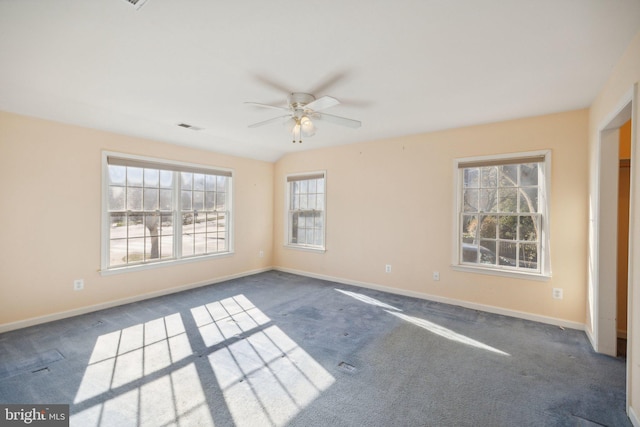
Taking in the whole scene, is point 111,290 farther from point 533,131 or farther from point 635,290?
point 533,131

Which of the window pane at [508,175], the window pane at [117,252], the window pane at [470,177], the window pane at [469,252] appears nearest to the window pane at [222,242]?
the window pane at [117,252]

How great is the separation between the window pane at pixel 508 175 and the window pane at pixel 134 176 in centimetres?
513

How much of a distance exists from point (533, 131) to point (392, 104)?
1.88 m

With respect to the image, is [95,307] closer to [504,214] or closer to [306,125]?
[306,125]

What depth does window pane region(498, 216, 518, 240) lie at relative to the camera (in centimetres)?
371

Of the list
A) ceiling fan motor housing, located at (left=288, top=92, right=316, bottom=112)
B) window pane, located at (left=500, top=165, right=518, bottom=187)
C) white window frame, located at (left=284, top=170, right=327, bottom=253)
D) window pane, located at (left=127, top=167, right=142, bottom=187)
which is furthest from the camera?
white window frame, located at (left=284, top=170, right=327, bottom=253)

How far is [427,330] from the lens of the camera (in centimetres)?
321

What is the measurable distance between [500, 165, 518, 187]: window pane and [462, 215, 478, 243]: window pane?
0.58 meters

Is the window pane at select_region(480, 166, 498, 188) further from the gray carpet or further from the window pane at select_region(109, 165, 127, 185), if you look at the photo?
the window pane at select_region(109, 165, 127, 185)

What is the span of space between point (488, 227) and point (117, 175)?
5217 millimetres

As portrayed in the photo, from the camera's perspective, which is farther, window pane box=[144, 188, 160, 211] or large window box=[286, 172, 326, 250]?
large window box=[286, 172, 326, 250]

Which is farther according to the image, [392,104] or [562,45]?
[392,104]

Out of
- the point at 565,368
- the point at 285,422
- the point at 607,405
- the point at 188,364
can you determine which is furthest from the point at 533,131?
the point at 188,364

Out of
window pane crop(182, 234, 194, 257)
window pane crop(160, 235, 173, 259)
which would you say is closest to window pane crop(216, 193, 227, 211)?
window pane crop(182, 234, 194, 257)
